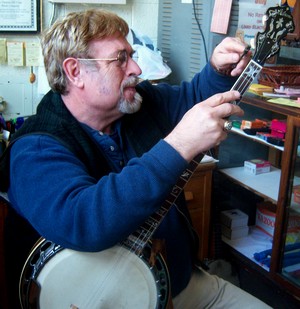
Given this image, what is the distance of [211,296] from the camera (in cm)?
152

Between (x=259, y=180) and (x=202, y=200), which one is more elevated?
(x=259, y=180)

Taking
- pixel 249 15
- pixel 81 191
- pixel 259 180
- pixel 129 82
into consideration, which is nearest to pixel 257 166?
pixel 259 180

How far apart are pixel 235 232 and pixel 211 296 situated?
2.65ft

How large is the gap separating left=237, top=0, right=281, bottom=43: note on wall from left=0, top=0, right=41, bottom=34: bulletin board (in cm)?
91

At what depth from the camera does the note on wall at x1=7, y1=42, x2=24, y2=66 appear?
2176 millimetres

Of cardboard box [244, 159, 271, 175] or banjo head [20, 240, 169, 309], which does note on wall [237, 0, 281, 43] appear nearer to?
cardboard box [244, 159, 271, 175]

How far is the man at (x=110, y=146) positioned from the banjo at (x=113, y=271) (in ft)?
0.23

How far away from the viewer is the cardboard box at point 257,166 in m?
2.24

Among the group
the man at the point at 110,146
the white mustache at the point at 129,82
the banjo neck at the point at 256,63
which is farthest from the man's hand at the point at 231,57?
the white mustache at the point at 129,82

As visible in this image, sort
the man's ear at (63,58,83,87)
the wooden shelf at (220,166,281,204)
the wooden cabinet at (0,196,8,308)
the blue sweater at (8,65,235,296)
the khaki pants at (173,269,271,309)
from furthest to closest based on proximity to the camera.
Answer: the wooden shelf at (220,166,281,204), the wooden cabinet at (0,196,8,308), the khaki pants at (173,269,271,309), the man's ear at (63,58,83,87), the blue sweater at (8,65,235,296)

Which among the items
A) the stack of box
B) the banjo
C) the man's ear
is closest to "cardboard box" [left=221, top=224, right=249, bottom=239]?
the stack of box

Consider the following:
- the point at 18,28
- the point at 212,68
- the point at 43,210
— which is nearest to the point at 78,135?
the point at 43,210

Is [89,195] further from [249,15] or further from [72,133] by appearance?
[249,15]

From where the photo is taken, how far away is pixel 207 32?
2213 millimetres
